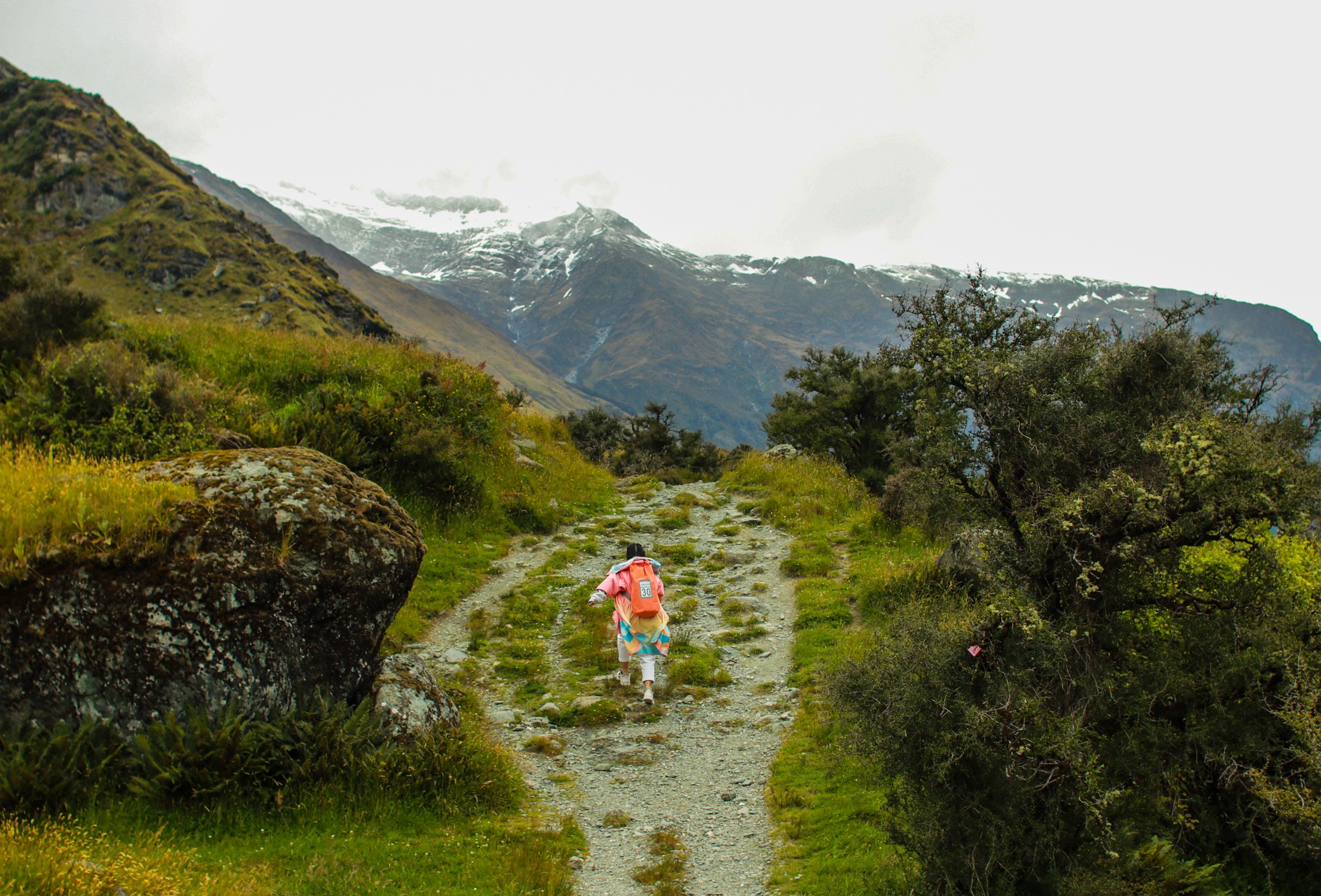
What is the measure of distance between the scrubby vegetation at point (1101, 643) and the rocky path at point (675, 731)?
1494 mm

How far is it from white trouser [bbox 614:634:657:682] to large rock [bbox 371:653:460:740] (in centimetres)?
320

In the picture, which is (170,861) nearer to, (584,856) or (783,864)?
(584,856)

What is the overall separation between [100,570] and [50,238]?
95397 millimetres

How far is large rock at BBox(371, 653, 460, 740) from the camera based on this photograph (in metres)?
8.13

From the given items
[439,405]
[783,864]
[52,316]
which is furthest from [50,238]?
[783,864]

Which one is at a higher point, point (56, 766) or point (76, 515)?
point (76, 515)

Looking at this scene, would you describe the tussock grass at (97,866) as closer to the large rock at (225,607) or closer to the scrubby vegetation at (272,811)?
the scrubby vegetation at (272,811)

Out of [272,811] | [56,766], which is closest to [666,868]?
[272,811]

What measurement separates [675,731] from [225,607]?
6132 mm

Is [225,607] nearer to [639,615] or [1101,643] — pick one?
[639,615]

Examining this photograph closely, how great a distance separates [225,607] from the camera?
7258 millimetres

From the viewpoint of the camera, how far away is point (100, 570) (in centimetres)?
696

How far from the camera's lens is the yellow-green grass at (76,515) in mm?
6789

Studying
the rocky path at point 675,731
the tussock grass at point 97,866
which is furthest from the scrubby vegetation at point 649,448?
the tussock grass at point 97,866
